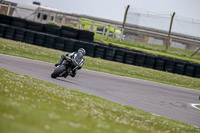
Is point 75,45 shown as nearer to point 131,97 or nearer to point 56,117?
point 131,97

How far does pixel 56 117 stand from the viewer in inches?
256

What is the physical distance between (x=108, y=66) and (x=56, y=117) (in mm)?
18474

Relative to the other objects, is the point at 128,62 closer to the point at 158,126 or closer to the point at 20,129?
the point at 158,126

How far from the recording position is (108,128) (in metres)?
6.79

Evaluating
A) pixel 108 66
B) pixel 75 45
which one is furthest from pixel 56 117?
pixel 75 45

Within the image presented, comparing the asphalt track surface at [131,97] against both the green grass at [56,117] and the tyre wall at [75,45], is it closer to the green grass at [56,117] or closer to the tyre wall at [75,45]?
the green grass at [56,117]

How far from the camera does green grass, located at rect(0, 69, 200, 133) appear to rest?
5582 mm

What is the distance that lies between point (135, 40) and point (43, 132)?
114ft

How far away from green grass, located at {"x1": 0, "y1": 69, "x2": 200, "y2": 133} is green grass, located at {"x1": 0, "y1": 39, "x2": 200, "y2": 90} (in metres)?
11.8

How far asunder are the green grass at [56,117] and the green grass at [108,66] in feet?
38.6

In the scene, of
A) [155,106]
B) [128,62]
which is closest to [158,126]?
[155,106]

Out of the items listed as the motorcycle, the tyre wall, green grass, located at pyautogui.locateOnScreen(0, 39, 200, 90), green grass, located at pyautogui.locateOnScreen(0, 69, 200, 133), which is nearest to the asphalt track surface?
the motorcycle

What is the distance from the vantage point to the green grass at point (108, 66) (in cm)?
2316

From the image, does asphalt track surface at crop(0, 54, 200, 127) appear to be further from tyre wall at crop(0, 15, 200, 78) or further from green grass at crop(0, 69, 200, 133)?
tyre wall at crop(0, 15, 200, 78)
